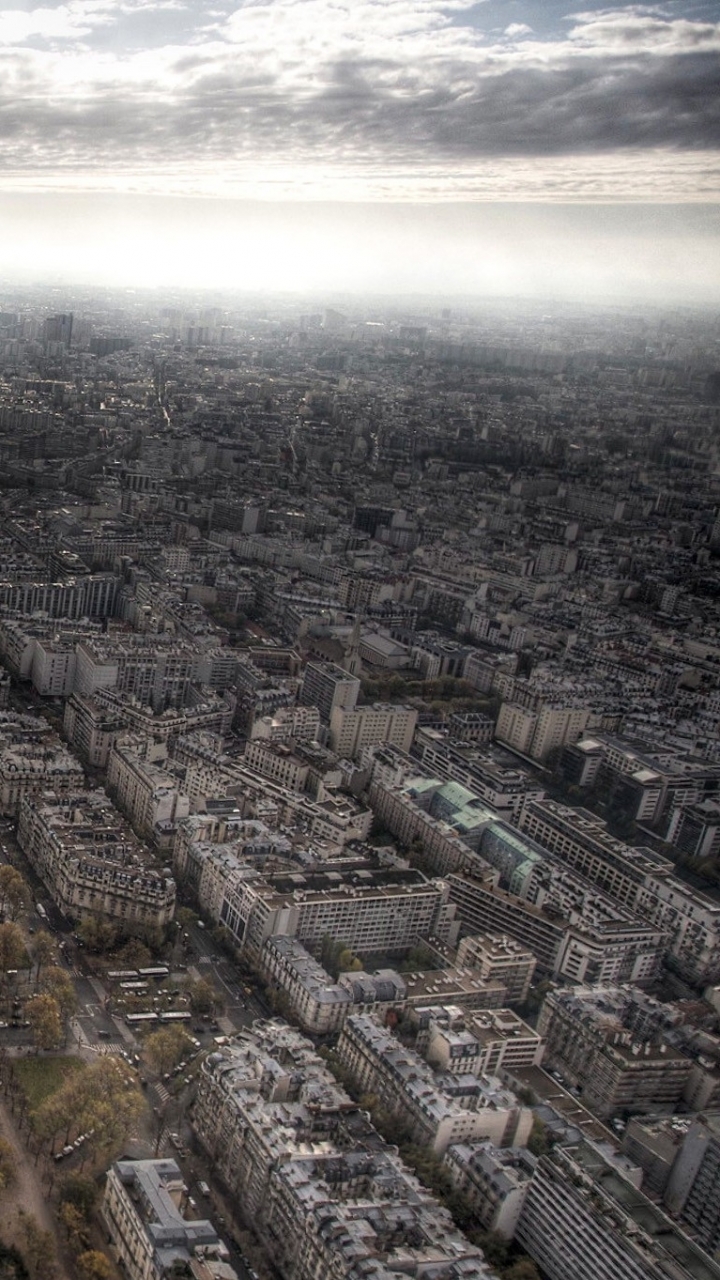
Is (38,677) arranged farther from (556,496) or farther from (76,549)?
(556,496)

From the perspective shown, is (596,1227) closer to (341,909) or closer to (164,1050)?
(164,1050)

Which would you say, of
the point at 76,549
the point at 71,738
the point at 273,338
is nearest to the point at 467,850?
the point at 71,738

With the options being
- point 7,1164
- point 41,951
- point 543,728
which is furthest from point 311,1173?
point 543,728

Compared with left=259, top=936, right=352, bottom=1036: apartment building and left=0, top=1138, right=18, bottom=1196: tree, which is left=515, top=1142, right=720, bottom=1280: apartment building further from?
left=0, top=1138, right=18, bottom=1196: tree

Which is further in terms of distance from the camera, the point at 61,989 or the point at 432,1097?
the point at 61,989

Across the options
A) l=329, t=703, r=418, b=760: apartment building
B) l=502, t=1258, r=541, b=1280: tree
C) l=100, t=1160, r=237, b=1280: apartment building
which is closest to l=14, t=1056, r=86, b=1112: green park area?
l=100, t=1160, r=237, b=1280: apartment building

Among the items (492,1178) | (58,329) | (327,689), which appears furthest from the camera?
(58,329)

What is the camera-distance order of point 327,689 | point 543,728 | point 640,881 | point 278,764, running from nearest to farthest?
point 640,881 < point 278,764 < point 543,728 < point 327,689

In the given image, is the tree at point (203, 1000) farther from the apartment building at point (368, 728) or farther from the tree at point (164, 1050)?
the apartment building at point (368, 728)
